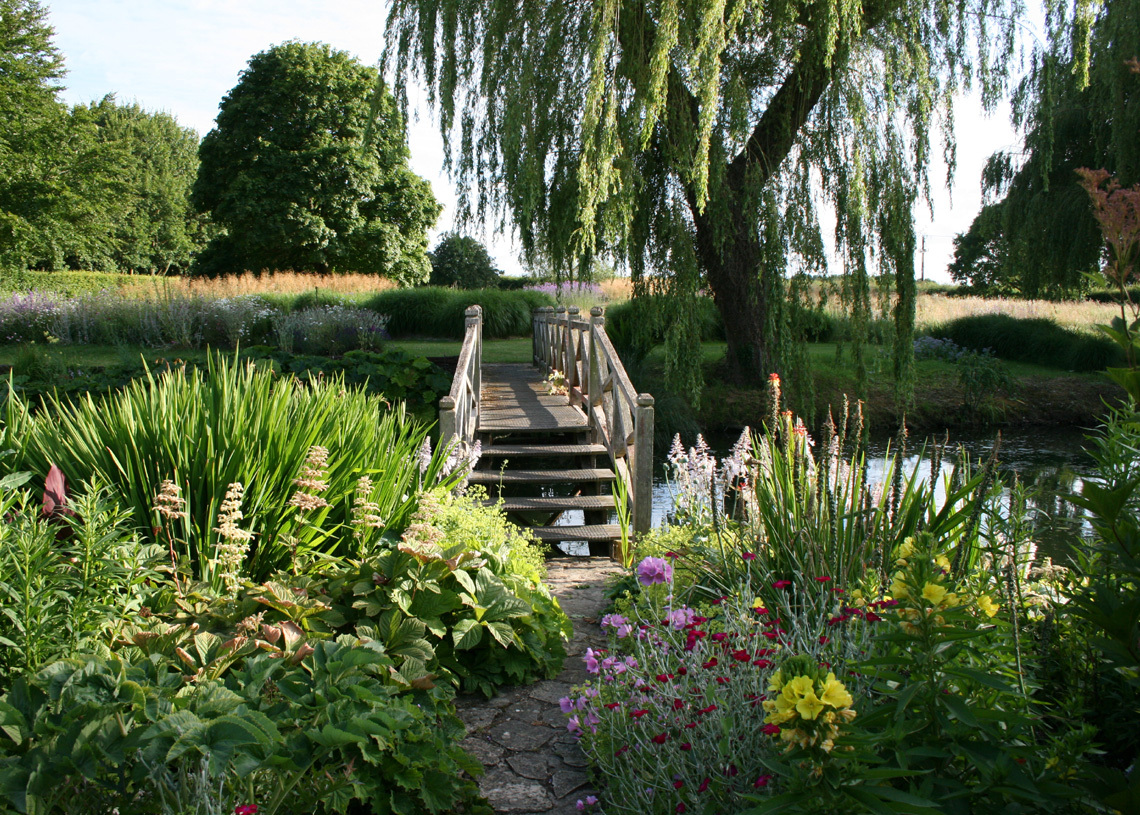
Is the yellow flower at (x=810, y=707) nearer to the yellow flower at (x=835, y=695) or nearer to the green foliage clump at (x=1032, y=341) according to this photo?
the yellow flower at (x=835, y=695)

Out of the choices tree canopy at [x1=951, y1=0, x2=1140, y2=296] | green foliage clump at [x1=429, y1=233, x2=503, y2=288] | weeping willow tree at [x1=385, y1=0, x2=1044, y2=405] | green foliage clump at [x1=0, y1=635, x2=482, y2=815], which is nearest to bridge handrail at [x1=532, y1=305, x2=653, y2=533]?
weeping willow tree at [x1=385, y1=0, x2=1044, y2=405]

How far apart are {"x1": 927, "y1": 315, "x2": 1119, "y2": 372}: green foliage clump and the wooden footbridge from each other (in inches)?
491

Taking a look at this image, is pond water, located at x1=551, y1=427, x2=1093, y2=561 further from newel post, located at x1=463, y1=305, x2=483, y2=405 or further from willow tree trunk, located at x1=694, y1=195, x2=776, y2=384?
newel post, located at x1=463, y1=305, x2=483, y2=405

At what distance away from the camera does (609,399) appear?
757 cm

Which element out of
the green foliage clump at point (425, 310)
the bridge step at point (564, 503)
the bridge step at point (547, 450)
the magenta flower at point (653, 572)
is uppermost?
the green foliage clump at point (425, 310)

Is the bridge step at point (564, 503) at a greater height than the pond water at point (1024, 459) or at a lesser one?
greater

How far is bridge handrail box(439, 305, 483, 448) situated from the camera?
5.72 meters

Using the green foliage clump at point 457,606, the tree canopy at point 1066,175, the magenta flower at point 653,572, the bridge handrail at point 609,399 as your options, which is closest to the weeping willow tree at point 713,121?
the bridge handrail at point 609,399

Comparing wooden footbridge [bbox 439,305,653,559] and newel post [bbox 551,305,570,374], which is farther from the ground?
newel post [bbox 551,305,570,374]

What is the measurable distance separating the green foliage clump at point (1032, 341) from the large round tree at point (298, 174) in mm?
21824

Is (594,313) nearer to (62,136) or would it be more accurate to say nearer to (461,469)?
(461,469)

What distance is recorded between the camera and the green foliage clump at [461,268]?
39.0m

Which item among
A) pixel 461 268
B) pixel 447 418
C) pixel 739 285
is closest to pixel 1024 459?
pixel 739 285

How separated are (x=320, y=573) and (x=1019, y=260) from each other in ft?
54.8
